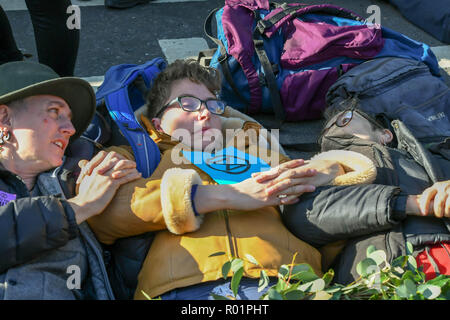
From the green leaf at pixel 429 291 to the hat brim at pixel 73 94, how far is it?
1.72 m

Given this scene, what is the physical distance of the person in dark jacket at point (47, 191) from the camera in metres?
2.32

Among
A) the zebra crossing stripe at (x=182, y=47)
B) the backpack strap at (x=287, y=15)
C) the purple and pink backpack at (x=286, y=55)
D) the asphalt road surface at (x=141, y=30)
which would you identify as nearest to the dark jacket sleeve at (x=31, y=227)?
the purple and pink backpack at (x=286, y=55)

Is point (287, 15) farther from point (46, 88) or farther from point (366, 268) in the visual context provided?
point (366, 268)

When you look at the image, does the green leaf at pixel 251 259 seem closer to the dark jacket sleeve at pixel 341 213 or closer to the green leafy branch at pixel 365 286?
the green leafy branch at pixel 365 286

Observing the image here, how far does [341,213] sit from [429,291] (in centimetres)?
71

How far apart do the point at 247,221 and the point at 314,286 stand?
0.76 meters

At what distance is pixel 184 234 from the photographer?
2.66 meters

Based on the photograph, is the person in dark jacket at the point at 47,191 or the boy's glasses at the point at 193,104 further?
the boy's glasses at the point at 193,104

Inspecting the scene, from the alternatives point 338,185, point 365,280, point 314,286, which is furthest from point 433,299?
point 338,185

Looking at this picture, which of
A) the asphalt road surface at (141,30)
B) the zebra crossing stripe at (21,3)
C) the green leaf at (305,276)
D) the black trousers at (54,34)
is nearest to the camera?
the green leaf at (305,276)

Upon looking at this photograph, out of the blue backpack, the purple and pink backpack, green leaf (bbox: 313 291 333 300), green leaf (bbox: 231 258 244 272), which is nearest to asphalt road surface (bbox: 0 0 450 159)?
the purple and pink backpack

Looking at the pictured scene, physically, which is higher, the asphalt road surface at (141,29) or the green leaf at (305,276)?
the green leaf at (305,276)

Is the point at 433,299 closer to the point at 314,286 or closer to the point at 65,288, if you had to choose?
the point at 314,286

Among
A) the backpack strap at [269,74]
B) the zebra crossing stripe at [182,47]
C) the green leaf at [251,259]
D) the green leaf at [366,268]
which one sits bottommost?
the zebra crossing stripe at [182,47]
